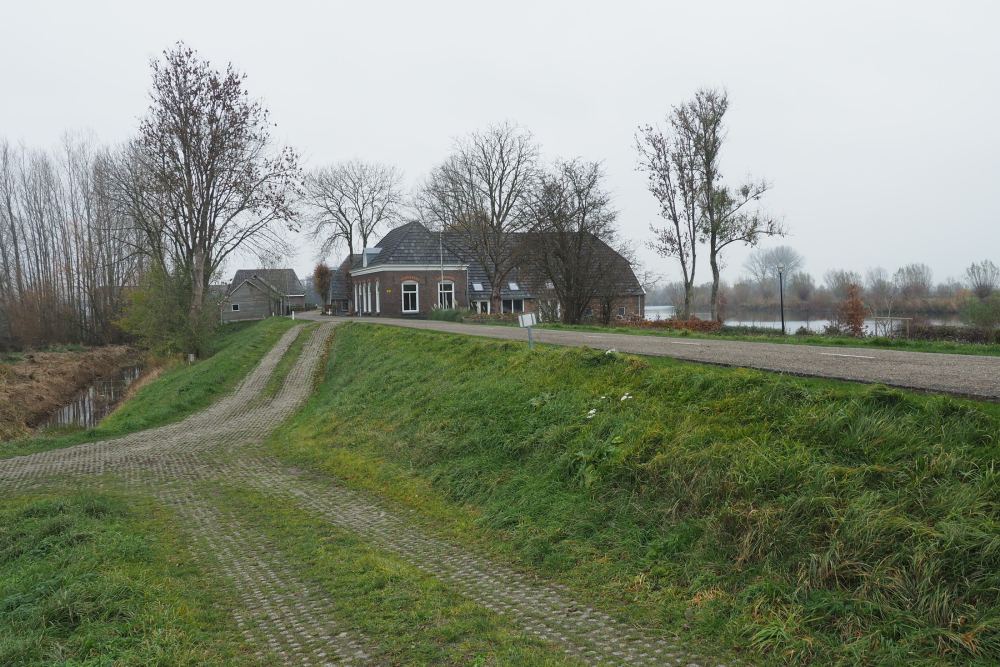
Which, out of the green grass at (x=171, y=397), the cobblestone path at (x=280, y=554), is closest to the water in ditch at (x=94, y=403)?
the green grass at (x=171, y=397)

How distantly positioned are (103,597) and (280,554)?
5.96ft

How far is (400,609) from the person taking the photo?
16.8ft

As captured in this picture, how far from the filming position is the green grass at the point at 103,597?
432cm

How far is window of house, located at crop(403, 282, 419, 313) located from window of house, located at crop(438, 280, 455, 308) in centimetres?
172

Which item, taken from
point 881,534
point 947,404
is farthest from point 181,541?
point 947,404

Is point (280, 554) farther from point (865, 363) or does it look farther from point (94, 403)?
point (94, 403)

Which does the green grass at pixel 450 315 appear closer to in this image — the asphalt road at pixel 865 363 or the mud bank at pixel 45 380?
the mud bank at pixel 45 380

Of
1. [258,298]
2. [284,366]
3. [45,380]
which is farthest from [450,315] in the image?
[258,298]

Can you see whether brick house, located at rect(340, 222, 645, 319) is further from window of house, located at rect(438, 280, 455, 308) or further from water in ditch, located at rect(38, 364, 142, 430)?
water in ditch, located at rect(38, 364, 142, 430)

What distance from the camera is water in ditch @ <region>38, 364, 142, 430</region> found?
2200cm

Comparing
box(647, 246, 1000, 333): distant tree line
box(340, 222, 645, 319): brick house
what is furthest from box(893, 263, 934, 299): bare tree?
box(340, 222, 645, 319): brick house

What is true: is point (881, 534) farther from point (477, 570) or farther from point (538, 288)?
point (538, 288)

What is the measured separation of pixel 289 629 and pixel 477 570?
1.82 m

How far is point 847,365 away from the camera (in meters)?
8.39
